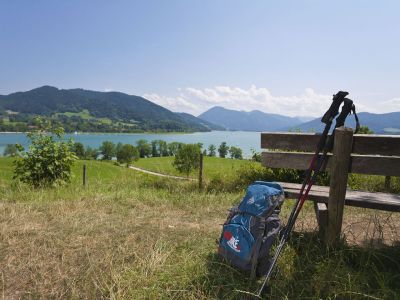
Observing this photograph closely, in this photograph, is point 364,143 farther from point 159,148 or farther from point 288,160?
point 159,148

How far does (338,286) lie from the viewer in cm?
271

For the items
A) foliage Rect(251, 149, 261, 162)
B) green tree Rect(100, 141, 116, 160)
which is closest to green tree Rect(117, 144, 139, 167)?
green tree Rect(100, 141, 116, 160)

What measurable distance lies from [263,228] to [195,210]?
3017 millimetres

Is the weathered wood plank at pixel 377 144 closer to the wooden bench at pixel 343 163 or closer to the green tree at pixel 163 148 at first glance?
the wooden bench at pixel 343 163

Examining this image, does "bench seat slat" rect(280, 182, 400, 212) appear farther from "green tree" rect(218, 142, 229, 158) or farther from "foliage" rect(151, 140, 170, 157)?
"foliage" rect(151, 140, 170, 157)

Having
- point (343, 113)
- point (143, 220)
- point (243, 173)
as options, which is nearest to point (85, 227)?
Result: point (143, 220)

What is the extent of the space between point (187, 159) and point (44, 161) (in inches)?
1645

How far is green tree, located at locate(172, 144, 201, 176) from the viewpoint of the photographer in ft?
163

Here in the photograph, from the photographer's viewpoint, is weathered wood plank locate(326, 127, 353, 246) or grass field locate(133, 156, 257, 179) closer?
weathered wood plank locate(326, 127, 353, 246)

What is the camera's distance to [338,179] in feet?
10.2

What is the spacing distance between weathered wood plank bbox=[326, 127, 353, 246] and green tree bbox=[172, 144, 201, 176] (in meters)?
45.8

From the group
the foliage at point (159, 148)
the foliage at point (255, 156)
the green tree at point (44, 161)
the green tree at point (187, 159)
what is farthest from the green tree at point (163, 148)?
the green tree at point (44, 161)

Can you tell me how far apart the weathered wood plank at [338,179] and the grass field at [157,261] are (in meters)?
0.22

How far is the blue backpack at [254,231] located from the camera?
9.16 ft
